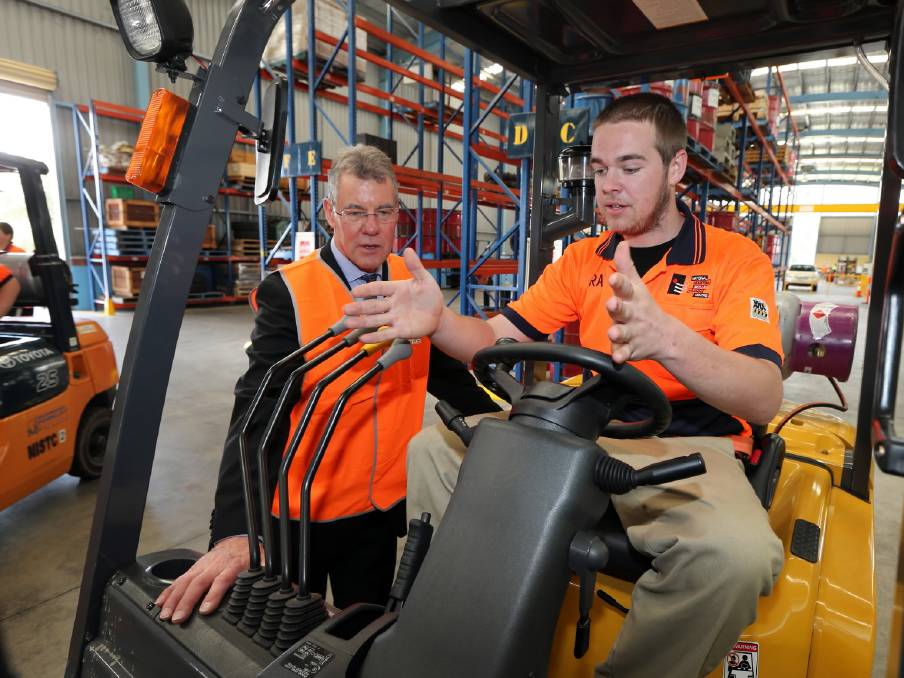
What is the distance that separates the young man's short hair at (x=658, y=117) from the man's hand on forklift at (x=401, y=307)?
2.71 ft

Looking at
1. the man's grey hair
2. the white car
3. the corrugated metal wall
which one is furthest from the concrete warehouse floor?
the white car

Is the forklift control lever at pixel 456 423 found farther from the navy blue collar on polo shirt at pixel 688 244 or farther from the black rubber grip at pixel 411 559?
the navy blue collar on polo shirt at pixel 688 244

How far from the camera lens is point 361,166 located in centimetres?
189

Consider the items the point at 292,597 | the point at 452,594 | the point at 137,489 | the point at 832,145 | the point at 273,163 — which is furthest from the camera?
the point at 832,145

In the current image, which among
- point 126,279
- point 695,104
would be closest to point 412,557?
point 695,104

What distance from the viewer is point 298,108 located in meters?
16.2

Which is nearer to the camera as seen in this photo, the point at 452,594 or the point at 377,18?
the point at 452,594

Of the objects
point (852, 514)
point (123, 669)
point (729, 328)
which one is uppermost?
point (729, 328)

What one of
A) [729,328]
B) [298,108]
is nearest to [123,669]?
[729,328]

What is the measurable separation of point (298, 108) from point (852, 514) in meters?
17.0

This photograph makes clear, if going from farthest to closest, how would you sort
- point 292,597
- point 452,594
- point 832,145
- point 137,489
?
point 832,145 < point 137,489 < point 292,597 < point 452,594

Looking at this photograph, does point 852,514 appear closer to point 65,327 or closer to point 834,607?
point 834,607

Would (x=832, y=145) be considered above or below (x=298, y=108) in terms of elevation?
above

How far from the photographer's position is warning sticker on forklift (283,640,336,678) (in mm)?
1090
